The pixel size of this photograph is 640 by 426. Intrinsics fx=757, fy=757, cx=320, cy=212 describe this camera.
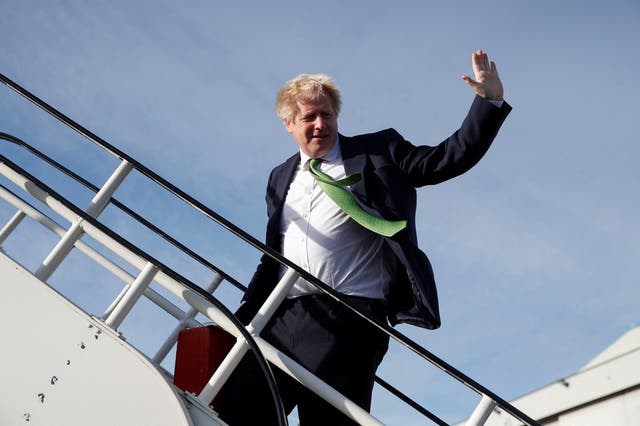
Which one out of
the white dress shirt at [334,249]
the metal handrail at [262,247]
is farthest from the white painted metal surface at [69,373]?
the white dress shirt at [334,249]

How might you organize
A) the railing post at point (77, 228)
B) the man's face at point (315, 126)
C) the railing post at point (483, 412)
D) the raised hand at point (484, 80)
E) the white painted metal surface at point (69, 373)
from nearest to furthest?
the white painted metal surface at point (69, 373)
the railing post at point (483, 412)
the railing post at point (77, 228)
the raised hand at point (484, 80)
the man's face at point (315, 126)

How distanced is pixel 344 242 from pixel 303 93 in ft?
2.40

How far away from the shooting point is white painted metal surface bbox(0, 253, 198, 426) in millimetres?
2602

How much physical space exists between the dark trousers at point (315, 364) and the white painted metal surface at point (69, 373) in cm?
61

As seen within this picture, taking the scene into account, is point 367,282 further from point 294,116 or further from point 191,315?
point 191,315

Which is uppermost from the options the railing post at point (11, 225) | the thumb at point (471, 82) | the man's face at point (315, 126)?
the thumb at point (471, 82)

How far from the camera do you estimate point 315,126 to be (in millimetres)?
3516

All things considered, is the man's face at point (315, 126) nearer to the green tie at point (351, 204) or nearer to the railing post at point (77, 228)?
A: the green tie at point (351, 204)

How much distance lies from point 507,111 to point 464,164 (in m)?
0.29

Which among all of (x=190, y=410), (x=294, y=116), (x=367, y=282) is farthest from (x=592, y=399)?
(x=190, y=410)

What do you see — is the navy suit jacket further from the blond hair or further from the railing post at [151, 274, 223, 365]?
the railing post at [151, 274, 223, 365]

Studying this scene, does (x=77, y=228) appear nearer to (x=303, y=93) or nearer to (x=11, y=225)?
(x=303, y=93)

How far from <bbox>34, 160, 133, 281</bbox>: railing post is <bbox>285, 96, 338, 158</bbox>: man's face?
2.68 ft

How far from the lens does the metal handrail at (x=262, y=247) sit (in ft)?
8.97
